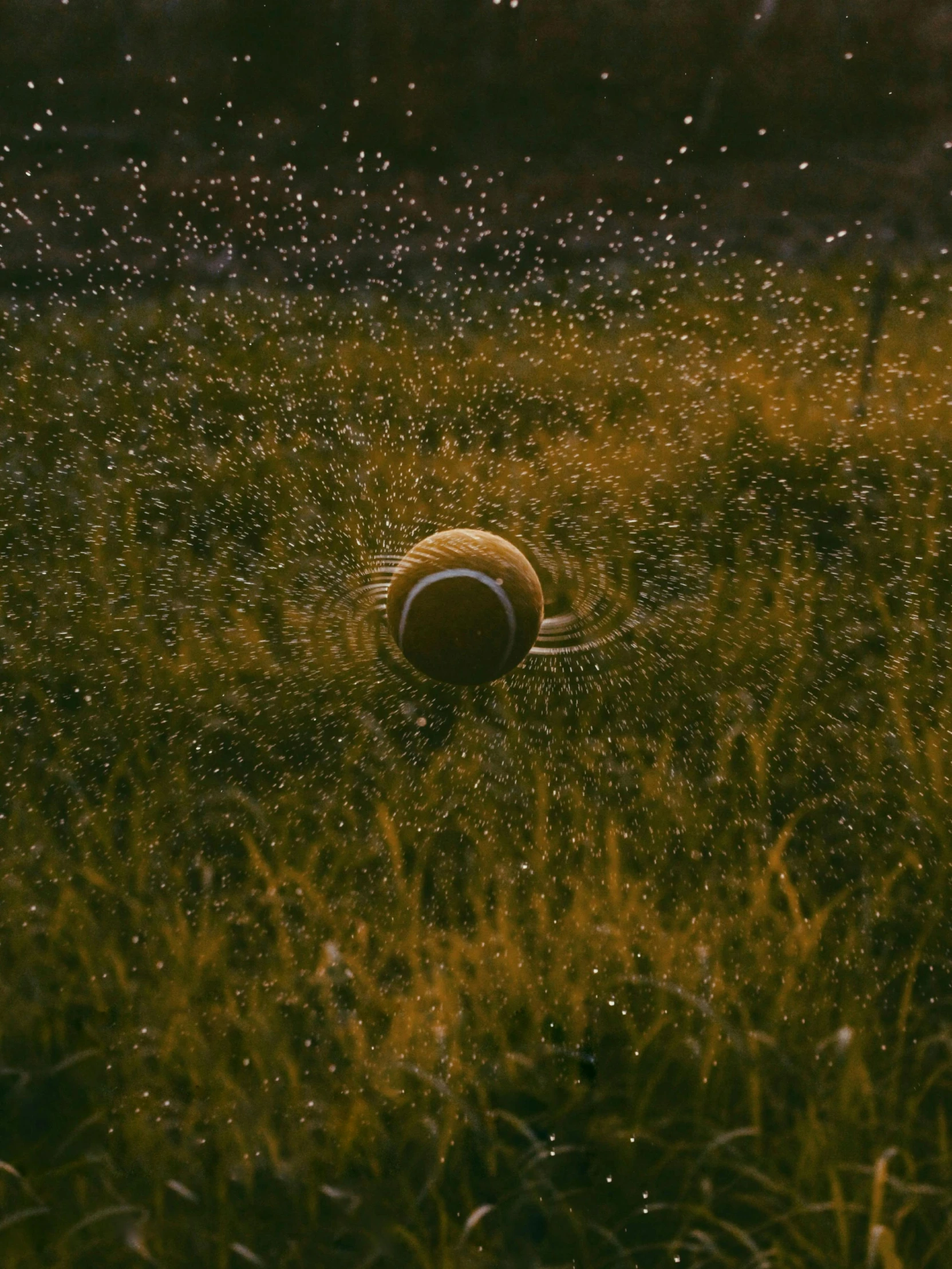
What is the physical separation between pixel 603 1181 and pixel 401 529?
1526 millimetres

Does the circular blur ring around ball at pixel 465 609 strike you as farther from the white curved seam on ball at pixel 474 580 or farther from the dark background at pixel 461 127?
the dark background at pixel 461 127

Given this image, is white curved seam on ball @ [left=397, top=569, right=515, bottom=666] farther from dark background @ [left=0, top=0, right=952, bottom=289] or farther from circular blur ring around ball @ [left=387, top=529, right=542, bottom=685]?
dark background @ [left=0, top=0, right=952, bottom=289]

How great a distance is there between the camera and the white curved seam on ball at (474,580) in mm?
2168

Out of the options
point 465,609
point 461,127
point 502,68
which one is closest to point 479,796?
point 465,609

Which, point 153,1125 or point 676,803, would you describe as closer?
point 153,1125

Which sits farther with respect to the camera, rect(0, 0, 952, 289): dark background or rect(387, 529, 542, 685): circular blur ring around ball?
rect(0, 0, 952, 289): dark background

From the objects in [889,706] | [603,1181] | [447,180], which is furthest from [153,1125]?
[447,180]

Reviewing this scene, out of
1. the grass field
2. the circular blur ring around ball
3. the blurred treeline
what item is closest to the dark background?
the blurred treeline

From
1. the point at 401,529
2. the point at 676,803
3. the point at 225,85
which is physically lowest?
the point at 676,803

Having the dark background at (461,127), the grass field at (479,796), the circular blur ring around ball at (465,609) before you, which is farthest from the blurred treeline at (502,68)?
the circular blur ring around ball at (465,609)

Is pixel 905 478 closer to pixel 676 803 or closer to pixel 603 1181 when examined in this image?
pixel 676 803

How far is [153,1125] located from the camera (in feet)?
6.46

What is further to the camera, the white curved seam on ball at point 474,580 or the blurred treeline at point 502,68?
the blurred treeline at point 502,68

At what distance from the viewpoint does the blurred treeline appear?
3094mm
